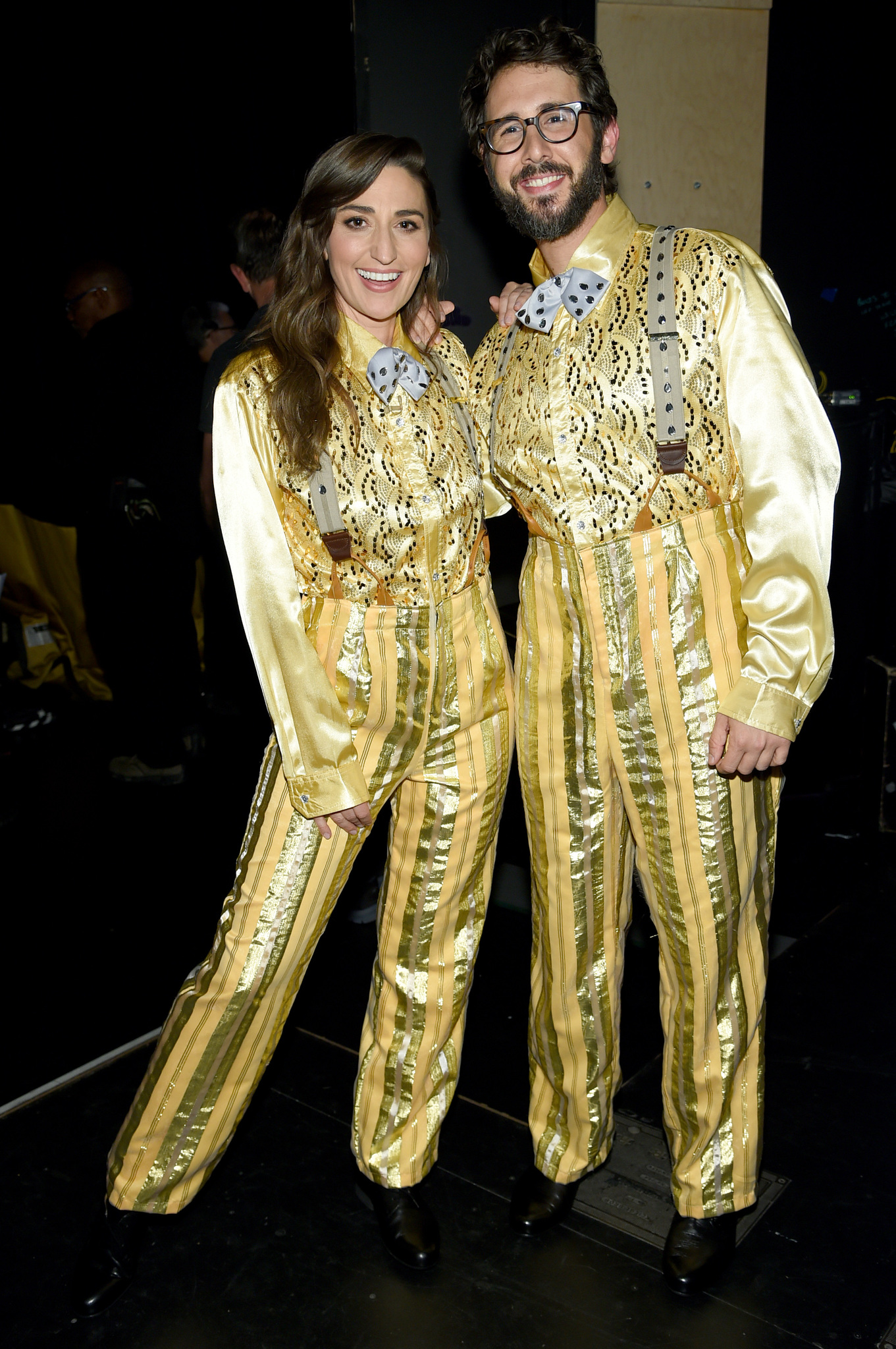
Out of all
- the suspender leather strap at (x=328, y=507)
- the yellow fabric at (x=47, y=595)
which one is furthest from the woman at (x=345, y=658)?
the yellow fabric at (x=47, y=595)

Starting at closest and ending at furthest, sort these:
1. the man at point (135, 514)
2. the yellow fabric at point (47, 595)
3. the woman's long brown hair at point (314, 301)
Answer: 1. the woman's long brown hair at point (314, 301)
2. the man at point (135, 514)
3. the yellow fabric at point (47, 595)

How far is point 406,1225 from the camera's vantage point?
76.4 inches

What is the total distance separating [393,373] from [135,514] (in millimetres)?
2674

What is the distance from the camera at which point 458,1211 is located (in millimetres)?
2045

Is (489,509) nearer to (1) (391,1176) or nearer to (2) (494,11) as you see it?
(1) (391,1176)

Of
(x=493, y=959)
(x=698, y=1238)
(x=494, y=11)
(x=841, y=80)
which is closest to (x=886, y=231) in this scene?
(x=841, y=80)

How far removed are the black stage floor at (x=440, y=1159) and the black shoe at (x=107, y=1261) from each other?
3 centimetres

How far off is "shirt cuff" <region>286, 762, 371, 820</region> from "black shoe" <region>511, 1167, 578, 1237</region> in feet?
2.71

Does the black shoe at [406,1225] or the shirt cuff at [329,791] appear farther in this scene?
the black shoe at [406,1225]

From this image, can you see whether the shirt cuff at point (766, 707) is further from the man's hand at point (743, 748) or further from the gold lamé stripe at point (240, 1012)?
the gold lamé stripe at point (240, 1012)

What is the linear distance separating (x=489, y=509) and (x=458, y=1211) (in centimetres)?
126

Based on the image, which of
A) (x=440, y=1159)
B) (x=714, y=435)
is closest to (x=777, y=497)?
(x=714, y=435)

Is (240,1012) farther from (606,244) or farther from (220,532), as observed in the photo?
(220,532)

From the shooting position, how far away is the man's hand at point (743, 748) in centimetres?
164
